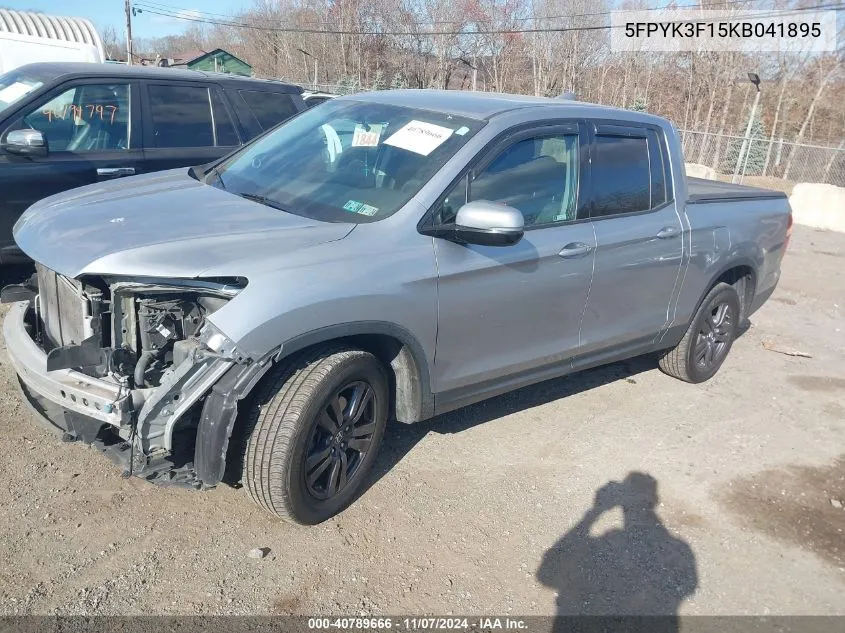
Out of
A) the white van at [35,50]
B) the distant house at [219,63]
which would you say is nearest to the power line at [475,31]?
the distant house at [219,63]

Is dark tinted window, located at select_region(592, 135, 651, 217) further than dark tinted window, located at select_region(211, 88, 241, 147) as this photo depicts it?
No

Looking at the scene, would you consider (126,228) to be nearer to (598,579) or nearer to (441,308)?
(441,308)

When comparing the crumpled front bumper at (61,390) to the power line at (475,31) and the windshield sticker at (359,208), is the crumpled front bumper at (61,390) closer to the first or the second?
the windshield sticker at (359,208)

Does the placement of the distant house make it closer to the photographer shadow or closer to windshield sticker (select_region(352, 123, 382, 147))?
windshield sticker (select_region(352, 123, 382, 147))

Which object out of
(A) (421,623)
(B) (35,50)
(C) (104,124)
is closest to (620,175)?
(A) (421,623)

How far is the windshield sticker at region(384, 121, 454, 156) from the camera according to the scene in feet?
11.8

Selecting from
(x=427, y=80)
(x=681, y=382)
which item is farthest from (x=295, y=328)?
(x=427, y=80)

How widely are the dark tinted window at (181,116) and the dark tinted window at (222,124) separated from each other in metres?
0.06

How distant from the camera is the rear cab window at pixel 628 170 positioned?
13.7 feet

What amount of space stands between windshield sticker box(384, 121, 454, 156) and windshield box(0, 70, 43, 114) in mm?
3392

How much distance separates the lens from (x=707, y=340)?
5438mm

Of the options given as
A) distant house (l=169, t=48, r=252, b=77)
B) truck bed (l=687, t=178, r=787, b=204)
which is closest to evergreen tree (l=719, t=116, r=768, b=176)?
truck bed (l=687, t=178, r=787, b=204)

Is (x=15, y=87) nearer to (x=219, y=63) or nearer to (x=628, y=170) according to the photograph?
(x=628, y=170)

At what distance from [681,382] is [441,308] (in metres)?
3.03
